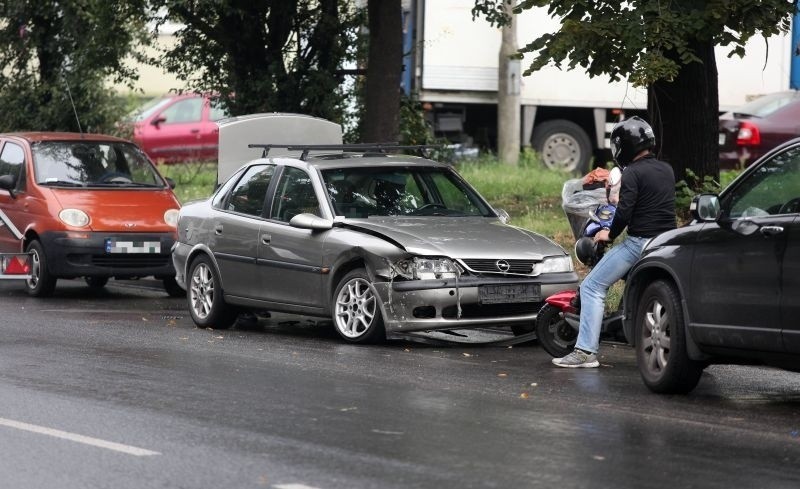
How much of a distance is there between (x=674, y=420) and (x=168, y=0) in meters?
12.3

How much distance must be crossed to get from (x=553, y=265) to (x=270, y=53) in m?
9.09

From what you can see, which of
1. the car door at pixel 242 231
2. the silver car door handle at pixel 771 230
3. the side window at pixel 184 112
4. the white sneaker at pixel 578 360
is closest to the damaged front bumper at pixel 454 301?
the white sneaker at pixel 578 360

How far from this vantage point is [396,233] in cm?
1241

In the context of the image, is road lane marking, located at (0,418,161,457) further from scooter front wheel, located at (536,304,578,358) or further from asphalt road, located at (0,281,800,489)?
scooter front wheel, located at (536,304,578,358)

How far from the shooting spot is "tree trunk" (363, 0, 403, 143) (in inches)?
741

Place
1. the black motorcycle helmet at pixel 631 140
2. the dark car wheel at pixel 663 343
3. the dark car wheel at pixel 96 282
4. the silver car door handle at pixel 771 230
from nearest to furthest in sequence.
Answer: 1. the silver car door handle at pixel 771 230
2. the dark car wheel at pixel 663 343
3. the black motorcycle helmet at pixel 631 140
4. the dark car wheel at pixel 96 282

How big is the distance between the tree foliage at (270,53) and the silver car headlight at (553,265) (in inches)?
331

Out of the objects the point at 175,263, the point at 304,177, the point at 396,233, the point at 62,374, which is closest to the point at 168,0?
the point at 175,263

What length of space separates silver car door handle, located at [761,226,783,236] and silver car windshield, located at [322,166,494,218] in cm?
460

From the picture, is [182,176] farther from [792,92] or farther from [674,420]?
[674,420]

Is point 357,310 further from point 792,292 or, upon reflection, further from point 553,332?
point 792,292

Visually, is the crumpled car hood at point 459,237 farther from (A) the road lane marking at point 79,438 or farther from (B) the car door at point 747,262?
(A) the road lane marking at point 79,438

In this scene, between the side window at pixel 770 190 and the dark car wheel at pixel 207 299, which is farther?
the dark car wheel at pixel 207 299

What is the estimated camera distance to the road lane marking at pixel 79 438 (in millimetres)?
7730
